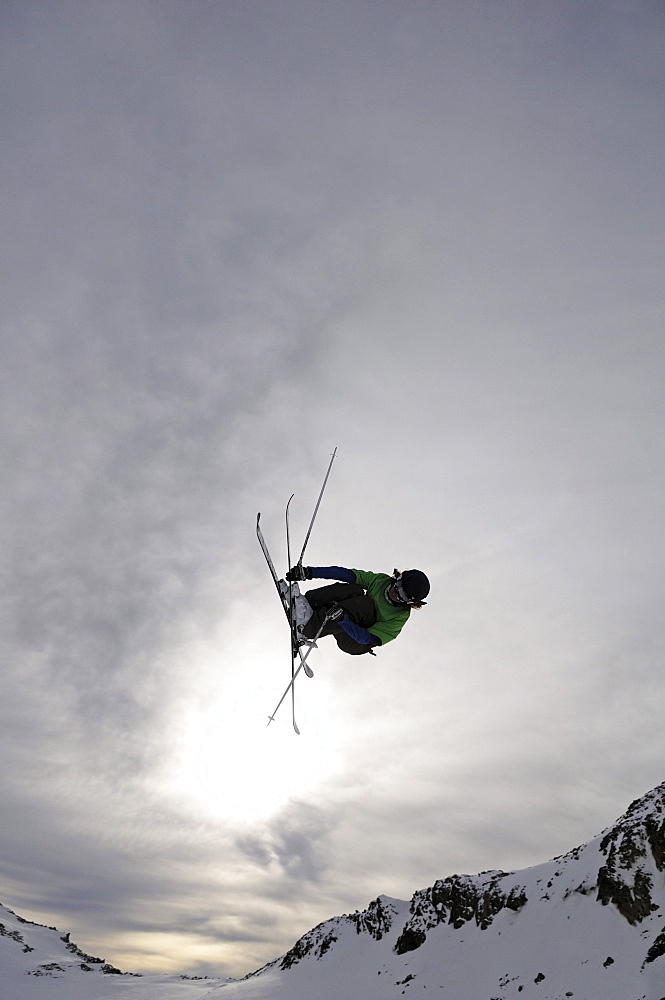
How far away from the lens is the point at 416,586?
10070 mm

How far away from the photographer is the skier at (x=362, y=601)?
10.1m

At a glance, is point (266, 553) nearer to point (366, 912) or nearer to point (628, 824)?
point (628, 824)

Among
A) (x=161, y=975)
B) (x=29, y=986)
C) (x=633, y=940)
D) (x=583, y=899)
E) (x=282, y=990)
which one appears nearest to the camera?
(x=633, y=940)

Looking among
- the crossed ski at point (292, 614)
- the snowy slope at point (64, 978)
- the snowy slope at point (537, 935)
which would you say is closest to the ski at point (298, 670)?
the crossed ski at point (292, 614)

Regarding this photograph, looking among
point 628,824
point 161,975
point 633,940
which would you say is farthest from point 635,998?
point 161,975

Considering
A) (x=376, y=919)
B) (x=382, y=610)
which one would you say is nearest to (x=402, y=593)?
(x=382, y=610)

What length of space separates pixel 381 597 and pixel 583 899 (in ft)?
59.7

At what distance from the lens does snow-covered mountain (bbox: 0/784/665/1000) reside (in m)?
17.7

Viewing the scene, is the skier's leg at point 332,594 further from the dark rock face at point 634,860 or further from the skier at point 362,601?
the dark rock face at point 634,860

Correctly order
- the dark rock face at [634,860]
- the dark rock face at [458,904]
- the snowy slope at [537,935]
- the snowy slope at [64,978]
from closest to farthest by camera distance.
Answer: the snowy slope at [537,935] → the dark rock face at [634,860] → the dark rock face at [458,904] → the snowy slope at [64,978]

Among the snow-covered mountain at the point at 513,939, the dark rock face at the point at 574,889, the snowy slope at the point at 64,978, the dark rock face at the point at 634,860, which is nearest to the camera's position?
the snow-covered mountain at the point at 513,939

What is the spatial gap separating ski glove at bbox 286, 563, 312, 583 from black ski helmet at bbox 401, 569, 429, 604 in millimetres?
1671

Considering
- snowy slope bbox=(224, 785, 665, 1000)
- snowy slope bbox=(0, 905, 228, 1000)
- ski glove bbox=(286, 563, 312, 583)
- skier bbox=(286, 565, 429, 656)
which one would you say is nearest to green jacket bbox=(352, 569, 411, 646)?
skier bbox=(286, 565, 429, 656)

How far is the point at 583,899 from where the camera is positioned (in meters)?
20.8
